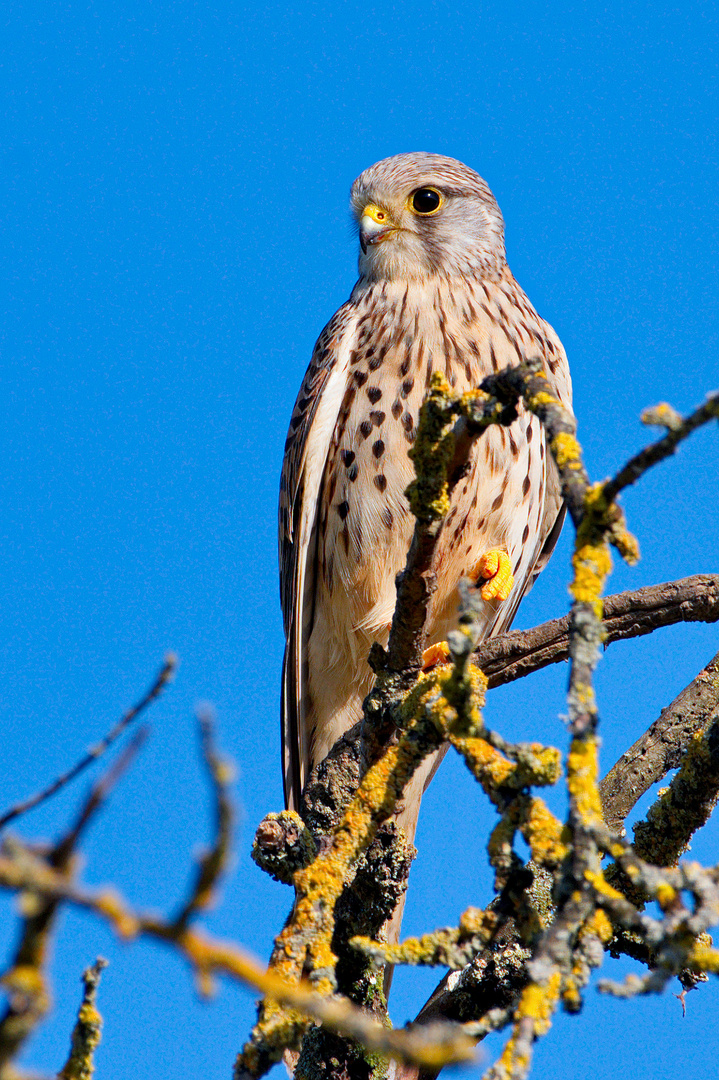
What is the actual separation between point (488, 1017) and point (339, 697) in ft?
10.7

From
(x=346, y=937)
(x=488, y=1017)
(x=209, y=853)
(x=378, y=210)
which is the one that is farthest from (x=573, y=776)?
(x=378, y=210)

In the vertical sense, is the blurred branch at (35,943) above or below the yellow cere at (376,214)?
below

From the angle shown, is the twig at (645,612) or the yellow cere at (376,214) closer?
the twig at (645,612)

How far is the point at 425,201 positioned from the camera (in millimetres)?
5086

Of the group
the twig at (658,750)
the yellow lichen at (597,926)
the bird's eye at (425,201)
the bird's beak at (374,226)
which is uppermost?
the bird's eye at (425,201)

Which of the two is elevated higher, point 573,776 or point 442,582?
point 442,582

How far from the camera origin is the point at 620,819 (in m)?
3.07

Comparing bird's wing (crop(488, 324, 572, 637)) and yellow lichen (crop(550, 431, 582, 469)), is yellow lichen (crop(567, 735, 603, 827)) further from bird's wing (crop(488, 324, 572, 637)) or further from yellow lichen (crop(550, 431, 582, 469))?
bird's wing (crop(488, 324, 572, 637))

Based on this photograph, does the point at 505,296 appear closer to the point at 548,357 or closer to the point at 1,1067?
the point at 548,357

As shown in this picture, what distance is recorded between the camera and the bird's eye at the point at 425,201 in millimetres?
5071

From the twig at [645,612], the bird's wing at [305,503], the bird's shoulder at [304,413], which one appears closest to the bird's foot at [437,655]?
the twig at [645,612]

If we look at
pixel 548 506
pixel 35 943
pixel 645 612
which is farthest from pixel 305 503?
pixel 35 943

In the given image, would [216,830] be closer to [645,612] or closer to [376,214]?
[645,612]

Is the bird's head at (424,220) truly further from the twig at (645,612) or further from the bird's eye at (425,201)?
the twig at (645,612)
